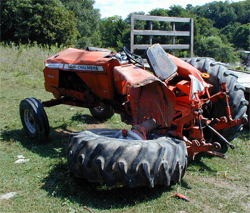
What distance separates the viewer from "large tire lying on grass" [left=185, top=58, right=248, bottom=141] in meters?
4.29

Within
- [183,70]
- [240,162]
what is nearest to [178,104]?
[183,70]

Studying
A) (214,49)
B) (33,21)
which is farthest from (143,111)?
(33,21)

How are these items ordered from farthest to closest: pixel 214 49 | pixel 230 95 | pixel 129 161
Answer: pixel 214 49
pixel 230 95
pixel 129 161

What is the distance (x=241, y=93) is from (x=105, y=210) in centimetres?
294

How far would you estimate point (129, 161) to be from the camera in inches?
117

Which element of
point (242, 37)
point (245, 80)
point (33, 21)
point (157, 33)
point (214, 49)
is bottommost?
point (245, 80)

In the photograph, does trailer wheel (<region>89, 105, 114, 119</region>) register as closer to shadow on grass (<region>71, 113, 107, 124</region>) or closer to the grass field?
shadow on grass (<region>71, 113, 107, 124</region>)

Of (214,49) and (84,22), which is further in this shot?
(84,22)

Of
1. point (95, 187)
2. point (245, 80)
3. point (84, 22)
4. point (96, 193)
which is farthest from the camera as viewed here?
point (84, 22)

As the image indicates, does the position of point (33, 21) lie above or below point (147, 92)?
above

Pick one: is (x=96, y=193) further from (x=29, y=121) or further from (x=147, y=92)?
(x=29, y=121)

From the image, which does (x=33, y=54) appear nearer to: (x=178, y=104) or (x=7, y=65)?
(x=7, y=65)

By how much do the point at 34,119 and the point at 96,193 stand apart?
2.20 meters

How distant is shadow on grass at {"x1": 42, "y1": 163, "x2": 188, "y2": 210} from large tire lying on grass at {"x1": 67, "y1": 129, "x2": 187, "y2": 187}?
0.24 meters
